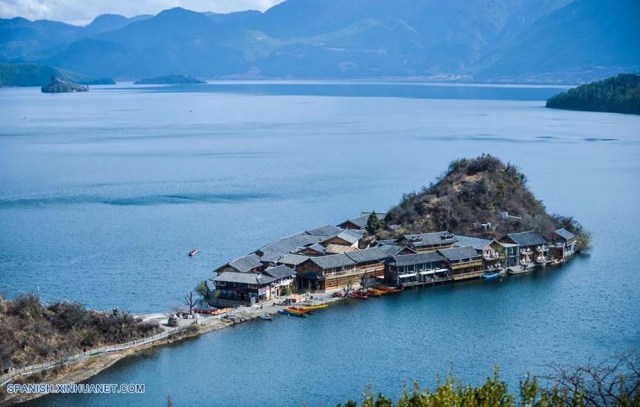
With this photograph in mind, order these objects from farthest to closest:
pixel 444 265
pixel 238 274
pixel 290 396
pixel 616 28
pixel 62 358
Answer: pixel 616 28 < pixel 444 265 < pixel 238 274 < pixel 62 358 < pixel 290 396

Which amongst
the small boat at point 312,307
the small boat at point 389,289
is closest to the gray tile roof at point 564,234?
the small boat at point 389,289

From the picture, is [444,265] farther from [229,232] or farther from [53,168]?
[53,168]

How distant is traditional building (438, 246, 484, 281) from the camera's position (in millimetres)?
27719

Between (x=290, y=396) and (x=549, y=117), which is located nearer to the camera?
(x=290, y=396)

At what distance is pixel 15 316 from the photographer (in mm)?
20391

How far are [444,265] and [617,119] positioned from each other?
6405cm

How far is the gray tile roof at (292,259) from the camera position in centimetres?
2659

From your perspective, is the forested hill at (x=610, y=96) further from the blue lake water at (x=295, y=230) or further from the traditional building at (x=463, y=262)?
the traditional building at (x=463, y=262)

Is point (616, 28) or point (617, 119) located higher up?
point (616, 28)

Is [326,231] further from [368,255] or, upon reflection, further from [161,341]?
[161,341]

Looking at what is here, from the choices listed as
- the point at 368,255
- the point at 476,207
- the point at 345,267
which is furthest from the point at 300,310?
the point at 476,207

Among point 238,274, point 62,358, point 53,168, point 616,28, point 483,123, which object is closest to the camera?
point 62,358

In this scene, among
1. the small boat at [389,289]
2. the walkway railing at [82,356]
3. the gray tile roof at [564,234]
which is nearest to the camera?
the walkway railing at [82,356]

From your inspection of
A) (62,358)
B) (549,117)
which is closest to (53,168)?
(62,358)
